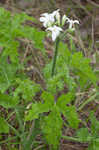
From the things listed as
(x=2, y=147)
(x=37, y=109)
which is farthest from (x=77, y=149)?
(x=37, y=109)

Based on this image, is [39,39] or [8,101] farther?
[39,39]

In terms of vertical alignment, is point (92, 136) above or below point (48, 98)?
below

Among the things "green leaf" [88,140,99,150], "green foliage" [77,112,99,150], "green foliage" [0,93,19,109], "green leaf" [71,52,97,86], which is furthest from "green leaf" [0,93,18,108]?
"green leaf" [88,140,99,150]

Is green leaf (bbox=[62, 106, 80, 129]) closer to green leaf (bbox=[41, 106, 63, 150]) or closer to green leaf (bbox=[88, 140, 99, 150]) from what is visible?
green leaf (bbox=[41, 106, 63, 150])

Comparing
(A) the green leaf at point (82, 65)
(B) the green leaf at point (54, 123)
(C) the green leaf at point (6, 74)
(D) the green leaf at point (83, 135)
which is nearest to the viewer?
(B) the green leaf at point (54, 123)

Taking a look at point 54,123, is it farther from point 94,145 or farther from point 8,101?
point 94,145

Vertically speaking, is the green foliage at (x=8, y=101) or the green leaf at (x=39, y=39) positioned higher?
the green leaf at (x=39, y=39)

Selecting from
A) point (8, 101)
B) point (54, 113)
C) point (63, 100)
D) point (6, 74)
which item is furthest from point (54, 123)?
point (6, 74)

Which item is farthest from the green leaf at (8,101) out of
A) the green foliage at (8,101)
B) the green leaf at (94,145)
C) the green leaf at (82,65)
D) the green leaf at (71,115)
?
the green leaf at (94,145)

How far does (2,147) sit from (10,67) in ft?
2.93

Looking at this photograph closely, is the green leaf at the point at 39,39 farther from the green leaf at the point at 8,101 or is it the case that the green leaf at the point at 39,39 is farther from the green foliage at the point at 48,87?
the green leaf at the point at 8,101

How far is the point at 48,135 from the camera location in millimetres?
1949

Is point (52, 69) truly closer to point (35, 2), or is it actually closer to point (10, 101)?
point (10, 101)

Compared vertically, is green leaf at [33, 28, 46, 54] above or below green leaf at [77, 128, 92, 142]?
above
